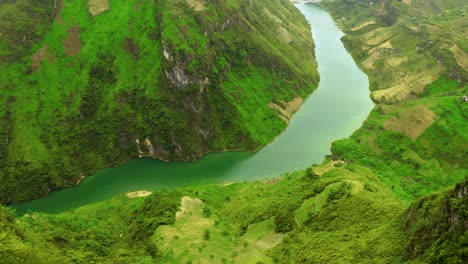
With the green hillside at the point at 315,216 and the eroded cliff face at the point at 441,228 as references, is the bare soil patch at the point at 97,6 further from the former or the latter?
the eroded cliff face at the point at 441,228

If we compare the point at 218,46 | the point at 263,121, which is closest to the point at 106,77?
the point at 218,46

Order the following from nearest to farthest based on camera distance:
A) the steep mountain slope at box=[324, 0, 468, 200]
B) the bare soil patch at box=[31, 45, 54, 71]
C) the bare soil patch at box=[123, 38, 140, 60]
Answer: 1. the steep mountain slope at box=[324, 0, 468, 200]
2. the bare soil patch at box=[31, 45, 54, 71]
3. the bare soil patch at box=[123, 38, 140, 60]

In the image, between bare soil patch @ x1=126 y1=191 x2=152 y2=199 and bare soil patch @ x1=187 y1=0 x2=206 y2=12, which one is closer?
bare soil patch @ x1=126 y1=191 x2=152 y2=199

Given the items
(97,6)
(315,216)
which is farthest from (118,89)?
(315,216)

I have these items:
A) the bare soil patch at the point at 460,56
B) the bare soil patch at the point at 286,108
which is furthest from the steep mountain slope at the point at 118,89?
the bare soil patch at the point at 460,56

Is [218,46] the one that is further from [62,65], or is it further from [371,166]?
[371,166]

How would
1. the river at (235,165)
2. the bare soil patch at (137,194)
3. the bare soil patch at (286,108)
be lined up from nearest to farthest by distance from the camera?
the bare soil patch at (137,194), the river at (235,165), the bare soil patch at (286,108)

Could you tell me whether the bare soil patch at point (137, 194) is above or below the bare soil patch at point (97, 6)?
below

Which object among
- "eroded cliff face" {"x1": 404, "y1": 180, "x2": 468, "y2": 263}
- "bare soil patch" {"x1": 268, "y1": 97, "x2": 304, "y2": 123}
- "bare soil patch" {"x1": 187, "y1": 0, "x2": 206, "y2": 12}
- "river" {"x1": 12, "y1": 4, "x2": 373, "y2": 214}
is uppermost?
"bare soil patch" {"x1": 187, "y1": 0, "x2": 206, "y2": 12}

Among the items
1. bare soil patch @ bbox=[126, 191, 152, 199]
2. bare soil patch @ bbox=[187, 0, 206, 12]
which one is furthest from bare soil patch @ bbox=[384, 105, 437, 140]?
bare soil patch @ bbox=[126, 191, 152, 199]

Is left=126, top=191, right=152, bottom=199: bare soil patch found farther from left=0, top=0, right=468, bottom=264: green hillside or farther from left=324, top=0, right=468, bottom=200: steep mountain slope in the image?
left=324, top=0, right=468, bottom=200: steep mountain slope
